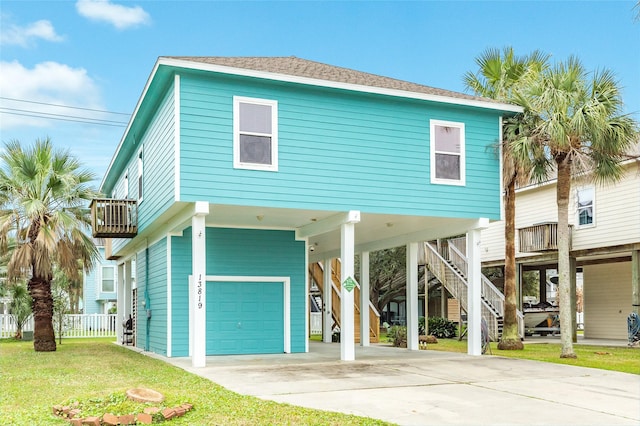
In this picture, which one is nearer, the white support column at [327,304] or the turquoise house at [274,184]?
the turquoise house at [274,184]

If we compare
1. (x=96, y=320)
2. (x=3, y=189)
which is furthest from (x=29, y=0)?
(x=96, y=320)

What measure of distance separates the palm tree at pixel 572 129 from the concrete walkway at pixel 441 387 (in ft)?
11.6

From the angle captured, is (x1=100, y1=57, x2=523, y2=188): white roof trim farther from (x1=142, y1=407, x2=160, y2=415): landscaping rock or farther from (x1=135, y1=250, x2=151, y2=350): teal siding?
(x1=142, y1=407, x2=160, y2=415): landscaping rock

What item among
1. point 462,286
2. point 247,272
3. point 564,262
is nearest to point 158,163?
point 247,272

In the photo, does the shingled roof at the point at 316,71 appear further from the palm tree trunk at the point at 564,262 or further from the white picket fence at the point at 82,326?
the white picket fence at the point at 82,326

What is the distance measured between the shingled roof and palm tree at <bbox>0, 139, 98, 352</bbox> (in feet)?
22.3

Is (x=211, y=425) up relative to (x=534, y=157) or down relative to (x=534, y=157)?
down

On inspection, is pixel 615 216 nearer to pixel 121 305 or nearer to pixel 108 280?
pixel 121 305

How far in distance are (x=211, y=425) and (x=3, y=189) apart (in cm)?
1385

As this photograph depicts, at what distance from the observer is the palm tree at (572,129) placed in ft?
49.8

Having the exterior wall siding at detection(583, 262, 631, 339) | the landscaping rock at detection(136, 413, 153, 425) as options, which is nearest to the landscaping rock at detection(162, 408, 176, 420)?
the landscaping rock at detection(136, 413, 153, 425)

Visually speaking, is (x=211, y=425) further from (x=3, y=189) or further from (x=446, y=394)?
(x=3, y=189)

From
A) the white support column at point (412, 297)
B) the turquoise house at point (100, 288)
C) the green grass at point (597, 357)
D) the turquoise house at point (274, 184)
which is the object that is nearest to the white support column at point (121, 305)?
the turquoise house at point (274, 184)

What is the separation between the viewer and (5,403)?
30.0 feet
